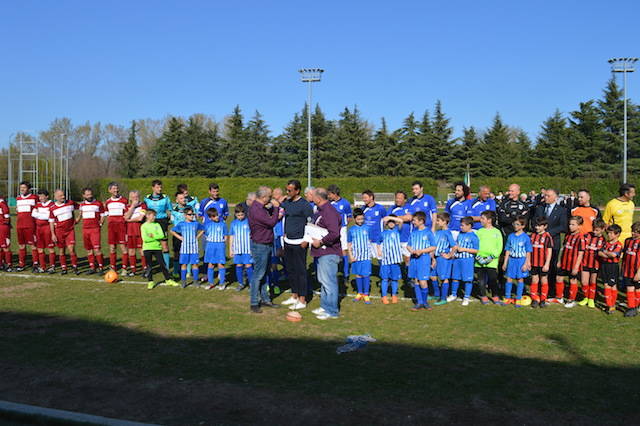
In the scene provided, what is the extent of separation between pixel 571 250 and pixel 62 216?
1077 centimetres

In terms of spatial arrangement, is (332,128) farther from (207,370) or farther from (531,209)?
(207,370)

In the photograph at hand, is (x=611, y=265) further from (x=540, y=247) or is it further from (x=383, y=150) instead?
(x=383, y=150)

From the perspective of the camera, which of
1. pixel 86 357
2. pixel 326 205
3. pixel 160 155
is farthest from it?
pixel 160 155

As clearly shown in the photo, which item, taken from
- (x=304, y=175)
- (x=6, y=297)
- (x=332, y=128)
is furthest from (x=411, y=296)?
(x=332, y=128)

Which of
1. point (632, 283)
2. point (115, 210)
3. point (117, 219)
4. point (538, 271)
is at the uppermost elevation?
point (115, 210)

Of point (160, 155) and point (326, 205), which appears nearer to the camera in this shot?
point (326, 205)

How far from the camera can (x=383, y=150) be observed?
5884 cm

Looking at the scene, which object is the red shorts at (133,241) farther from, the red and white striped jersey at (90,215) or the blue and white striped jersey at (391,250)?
the blue and white striped jersey at (391,250)

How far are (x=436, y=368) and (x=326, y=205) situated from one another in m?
3.23

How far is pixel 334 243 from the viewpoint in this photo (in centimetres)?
788

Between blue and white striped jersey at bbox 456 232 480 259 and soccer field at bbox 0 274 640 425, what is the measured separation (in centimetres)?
93

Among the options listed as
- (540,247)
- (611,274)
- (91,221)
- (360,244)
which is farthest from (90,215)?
(611,274)

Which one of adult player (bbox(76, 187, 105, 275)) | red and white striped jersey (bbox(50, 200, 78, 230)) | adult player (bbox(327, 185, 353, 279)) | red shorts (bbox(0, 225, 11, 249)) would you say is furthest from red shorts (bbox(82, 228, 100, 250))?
adult player (bbox(327, 185, 353, 279))

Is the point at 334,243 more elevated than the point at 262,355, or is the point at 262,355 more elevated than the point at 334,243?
the point at 334,243
